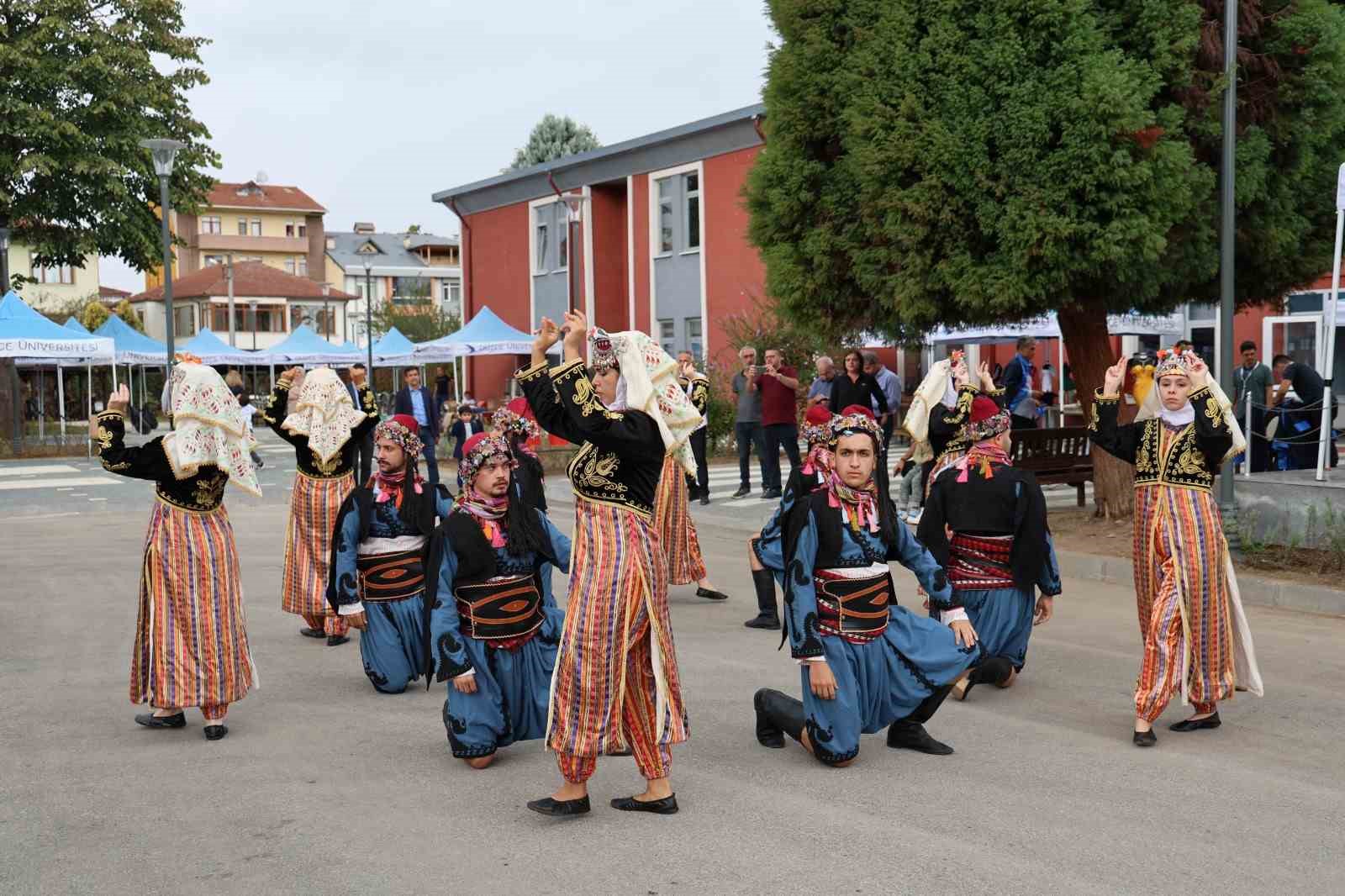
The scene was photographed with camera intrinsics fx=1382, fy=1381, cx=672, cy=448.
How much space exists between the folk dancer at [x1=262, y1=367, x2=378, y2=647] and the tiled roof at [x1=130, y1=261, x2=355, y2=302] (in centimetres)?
7655

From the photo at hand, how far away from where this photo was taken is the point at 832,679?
5688 millimetres

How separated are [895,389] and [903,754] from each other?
36.6 feet

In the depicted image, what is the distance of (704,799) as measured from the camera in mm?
5512

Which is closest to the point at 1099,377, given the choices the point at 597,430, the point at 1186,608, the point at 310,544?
the point at 1186,608

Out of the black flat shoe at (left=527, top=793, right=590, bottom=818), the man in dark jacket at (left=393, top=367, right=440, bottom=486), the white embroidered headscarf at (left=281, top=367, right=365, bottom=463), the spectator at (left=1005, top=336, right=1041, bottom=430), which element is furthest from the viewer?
the man in dark jacket at (left=393, top=367, right=440, bottom=486)

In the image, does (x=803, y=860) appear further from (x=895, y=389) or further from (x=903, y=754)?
(x=895, y=389)

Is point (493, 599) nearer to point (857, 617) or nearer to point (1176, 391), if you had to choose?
point (857, 617)

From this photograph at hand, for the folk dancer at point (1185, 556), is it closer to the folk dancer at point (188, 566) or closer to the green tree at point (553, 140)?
the folk dancer at point (188, 566)

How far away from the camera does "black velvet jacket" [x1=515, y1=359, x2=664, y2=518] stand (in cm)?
488

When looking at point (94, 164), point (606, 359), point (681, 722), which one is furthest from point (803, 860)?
point (94, 164)

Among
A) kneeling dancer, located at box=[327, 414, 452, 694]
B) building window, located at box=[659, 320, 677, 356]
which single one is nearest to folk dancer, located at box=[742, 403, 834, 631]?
kneeling dancer, located at box=[327, 414, 452, 694]

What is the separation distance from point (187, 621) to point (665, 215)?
28.7 m

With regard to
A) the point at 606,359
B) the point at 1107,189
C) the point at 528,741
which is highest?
the point at 1107,189

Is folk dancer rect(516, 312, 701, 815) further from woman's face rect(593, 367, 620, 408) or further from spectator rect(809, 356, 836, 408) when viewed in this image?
spectator rect(809, 356, 836, 408)
